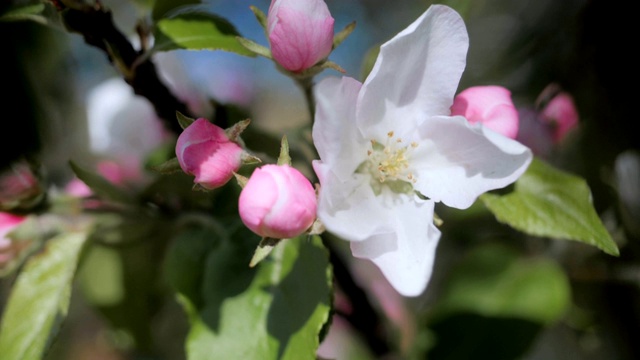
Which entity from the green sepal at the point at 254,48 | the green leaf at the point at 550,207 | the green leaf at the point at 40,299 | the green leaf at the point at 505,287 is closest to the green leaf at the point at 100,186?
the green leaf at the point at 40,299

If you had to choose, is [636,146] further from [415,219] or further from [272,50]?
[272,50]

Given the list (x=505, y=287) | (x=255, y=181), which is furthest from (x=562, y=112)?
(x=255, y=181)

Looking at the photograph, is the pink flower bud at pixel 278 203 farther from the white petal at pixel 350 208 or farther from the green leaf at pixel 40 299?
the green leaf at pixel 40 299

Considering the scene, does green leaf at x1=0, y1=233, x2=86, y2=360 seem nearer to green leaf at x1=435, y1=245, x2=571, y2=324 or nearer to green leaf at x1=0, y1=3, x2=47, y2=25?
green leaf at x1=0, y1=3, x2=47, y2=25

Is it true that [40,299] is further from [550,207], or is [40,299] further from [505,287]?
[505,287]

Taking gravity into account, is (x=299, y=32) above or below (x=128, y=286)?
above

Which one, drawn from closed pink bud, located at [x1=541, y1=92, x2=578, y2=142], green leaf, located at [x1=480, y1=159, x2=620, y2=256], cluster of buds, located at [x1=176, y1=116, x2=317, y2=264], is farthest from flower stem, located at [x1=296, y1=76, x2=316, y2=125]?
closed pink bud, located at [x1=541, y1=92, x2=578, y2=142]

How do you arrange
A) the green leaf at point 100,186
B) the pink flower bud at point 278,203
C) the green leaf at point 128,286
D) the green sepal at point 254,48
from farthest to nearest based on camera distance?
the green leaf at point 128,286 < the green leaf at point 100,186 < the green sepal at point 254,48 < the pink flower bud at point 278,203
